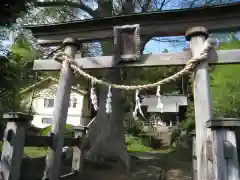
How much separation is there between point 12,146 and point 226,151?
2.48m

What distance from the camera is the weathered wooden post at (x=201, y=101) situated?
281cm

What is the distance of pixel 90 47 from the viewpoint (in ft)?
36.6

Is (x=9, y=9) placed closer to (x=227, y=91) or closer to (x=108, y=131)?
(x=108, y=131)

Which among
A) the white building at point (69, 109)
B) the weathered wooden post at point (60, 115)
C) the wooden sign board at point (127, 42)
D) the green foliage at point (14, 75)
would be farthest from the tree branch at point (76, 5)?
the white building at point (69, 109)

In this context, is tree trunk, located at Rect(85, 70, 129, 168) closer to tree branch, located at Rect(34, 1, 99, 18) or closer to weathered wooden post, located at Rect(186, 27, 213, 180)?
tree branch, located at Rect(34, 1, 99, 18)

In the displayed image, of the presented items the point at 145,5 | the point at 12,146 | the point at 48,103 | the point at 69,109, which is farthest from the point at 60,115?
the point at 48,103

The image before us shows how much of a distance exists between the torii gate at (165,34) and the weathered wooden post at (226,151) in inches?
27.5

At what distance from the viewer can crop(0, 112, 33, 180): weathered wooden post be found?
2.86 meters

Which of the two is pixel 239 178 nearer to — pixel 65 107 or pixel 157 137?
pixel 65 107

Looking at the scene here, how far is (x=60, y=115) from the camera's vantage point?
3729mm

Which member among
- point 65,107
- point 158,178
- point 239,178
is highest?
point 65,107

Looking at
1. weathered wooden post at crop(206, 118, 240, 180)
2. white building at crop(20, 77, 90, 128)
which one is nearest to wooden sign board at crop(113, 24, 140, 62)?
weathered wooden post at crop(206, 118, 240, 180)

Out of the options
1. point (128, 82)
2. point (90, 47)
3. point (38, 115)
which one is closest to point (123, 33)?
point (128, 82)

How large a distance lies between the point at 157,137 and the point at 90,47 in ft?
32.4
